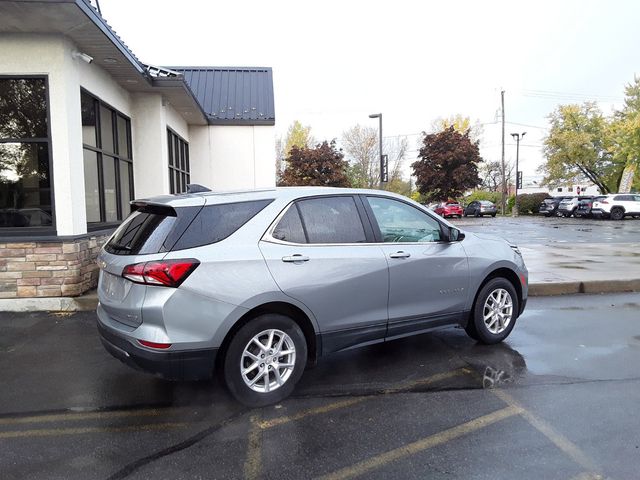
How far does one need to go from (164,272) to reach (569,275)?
7.72 meters

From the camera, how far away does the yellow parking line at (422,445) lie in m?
2.92

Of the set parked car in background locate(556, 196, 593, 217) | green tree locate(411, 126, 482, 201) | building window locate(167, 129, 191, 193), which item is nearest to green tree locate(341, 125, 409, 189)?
green tree locate(411, 126, 482, 201)

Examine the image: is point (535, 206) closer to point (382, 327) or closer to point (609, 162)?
point (609, 162)

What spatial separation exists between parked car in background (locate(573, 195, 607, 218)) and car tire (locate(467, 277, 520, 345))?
31.9 meters

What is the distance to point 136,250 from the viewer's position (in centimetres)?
366

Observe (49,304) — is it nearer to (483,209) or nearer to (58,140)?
(58,140)

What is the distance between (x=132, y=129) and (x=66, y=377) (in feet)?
23.4

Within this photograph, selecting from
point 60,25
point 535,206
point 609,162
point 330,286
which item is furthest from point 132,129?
point 609,162

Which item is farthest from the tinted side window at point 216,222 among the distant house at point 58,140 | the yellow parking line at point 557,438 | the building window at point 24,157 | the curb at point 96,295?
the building window at point 24,157

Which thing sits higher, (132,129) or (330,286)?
(132,129)

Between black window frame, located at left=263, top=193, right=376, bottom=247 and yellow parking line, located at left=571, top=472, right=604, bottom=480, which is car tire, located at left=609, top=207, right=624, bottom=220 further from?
yellow parking line, located at left=571, top=472, right=604, bottom=480

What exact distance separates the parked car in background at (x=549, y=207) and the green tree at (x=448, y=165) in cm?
814

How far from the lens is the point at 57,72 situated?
266 inches

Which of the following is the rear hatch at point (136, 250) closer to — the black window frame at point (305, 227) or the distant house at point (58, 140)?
the black window frame at point (305, 227)
